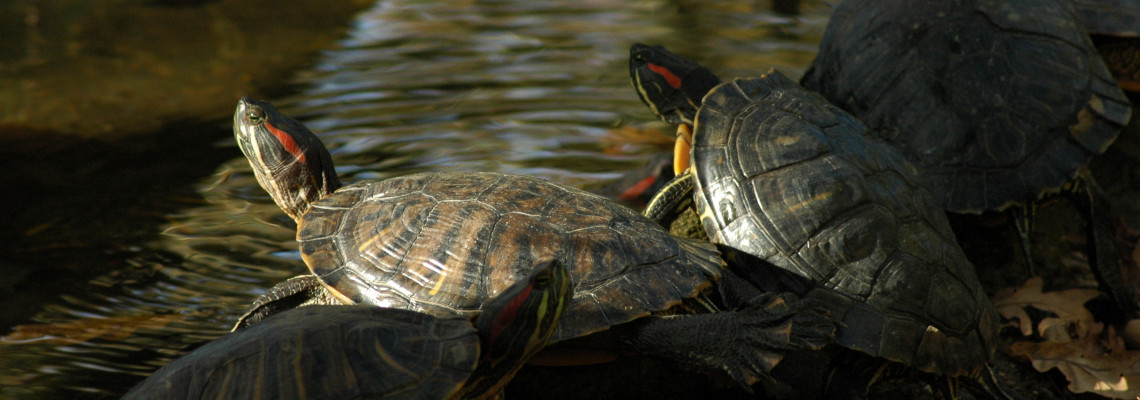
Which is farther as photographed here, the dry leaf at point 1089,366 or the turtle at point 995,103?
the turtle at point 995,103

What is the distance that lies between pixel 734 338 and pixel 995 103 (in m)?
2.21

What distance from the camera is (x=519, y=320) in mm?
2465

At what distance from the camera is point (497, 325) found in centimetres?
251

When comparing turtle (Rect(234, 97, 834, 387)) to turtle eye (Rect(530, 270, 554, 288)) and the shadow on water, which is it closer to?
turtle eye (Rect(530, 270, 554, 288))

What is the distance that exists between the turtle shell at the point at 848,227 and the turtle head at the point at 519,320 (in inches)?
41.0

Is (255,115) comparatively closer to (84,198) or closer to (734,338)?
(734,338)

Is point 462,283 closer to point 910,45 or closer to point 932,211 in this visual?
point 932,211

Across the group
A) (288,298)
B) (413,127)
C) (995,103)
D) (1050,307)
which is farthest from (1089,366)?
(413,127)

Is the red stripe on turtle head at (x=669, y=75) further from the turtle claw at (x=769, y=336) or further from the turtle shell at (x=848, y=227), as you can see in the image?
the turtle claw at (x=769, y=336)

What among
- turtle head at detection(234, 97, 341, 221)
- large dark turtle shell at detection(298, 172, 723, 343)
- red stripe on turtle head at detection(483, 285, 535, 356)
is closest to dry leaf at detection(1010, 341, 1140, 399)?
large dark turtle shell at detection(298, 172, 723, 343)

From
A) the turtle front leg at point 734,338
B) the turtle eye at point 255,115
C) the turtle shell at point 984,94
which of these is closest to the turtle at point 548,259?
the turtle front leg at point 734,338

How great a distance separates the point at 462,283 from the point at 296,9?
25.1ft

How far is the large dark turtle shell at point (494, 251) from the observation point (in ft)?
9.21

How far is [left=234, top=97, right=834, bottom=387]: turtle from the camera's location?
2809mm
